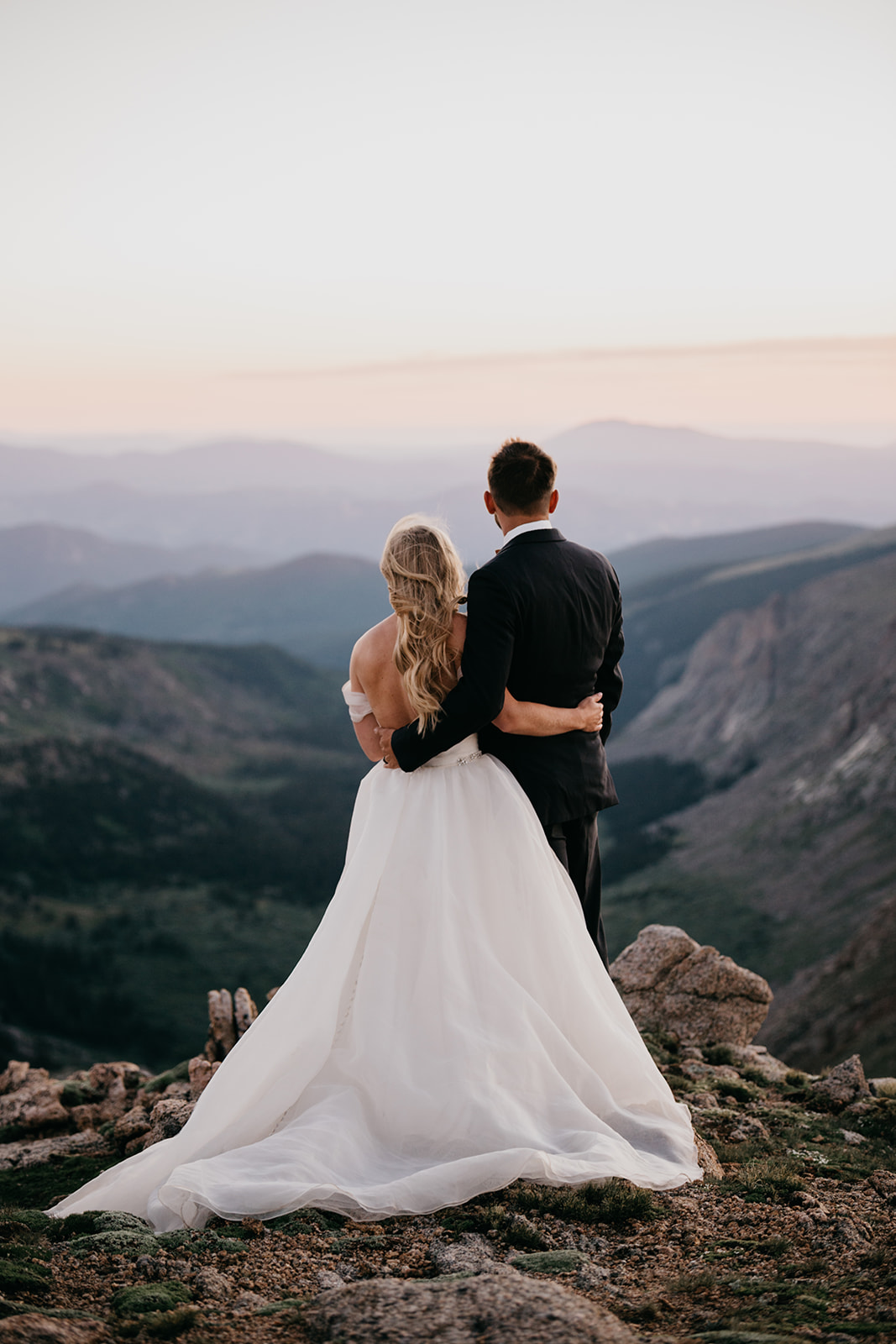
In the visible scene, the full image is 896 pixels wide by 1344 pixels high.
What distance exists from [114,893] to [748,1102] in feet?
285

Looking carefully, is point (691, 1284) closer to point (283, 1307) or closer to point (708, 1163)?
point (708, 1163)

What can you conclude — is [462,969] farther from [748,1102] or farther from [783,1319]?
[748,1102]

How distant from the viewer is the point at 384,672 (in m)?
6.41

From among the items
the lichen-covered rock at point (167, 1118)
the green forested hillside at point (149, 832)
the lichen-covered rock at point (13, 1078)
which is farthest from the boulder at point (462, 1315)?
the green forested hillside at point (149, 832)

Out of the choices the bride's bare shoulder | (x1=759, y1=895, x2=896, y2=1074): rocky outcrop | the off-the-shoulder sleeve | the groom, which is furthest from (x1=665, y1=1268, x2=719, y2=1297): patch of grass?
(x1=759, y1=895, x2=896, y2=1074): rocky outcrop

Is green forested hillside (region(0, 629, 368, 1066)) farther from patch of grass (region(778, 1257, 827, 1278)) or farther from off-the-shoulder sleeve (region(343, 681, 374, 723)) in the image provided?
patch of grass (region(778, 1257, 827, 1278))

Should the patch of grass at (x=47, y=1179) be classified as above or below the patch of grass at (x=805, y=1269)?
below

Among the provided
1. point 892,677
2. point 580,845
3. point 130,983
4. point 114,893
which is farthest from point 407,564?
point 114,893

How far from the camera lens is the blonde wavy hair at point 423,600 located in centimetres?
602

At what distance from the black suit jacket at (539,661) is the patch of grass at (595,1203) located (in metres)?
2.22

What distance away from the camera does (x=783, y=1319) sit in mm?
4723

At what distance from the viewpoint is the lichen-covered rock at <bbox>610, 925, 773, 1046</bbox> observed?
11.9m

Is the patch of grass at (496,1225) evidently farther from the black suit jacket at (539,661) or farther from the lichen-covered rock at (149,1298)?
the black suit jacket at (539,661)

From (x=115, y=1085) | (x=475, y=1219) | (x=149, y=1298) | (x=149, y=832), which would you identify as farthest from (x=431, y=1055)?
(x=149, y=832)
